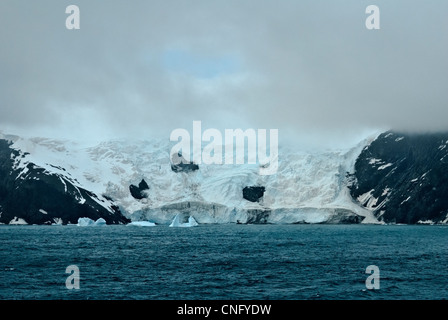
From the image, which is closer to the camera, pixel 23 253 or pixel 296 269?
pixel 296 269

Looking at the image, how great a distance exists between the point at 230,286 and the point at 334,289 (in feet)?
30.4

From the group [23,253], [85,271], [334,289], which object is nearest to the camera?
[334,289]

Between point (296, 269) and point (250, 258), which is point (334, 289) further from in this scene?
point (250, 258)

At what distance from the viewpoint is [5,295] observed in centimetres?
4300
